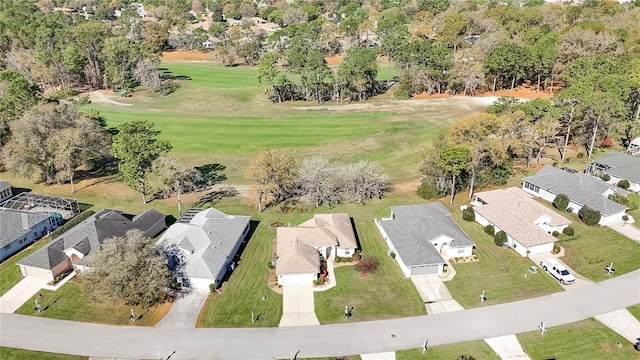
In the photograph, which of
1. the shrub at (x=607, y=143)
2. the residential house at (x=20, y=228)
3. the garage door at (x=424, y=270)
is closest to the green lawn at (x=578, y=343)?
the garage door at (x=424, y=270)

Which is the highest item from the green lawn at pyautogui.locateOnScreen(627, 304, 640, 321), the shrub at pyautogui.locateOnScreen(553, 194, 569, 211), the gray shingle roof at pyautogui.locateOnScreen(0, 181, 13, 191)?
the gray shingle roof at pyautogui.locateOnScreen(0, 181, 13, 191)

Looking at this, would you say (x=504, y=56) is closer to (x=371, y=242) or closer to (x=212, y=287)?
(x=371, y=242)

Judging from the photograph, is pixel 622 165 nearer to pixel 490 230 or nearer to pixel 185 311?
pixel 490 230

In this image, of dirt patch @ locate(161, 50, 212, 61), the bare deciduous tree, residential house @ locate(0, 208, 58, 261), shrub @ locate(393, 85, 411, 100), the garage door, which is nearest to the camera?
the bare deciduous tree

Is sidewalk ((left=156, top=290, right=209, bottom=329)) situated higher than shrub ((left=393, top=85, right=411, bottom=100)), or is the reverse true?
shrub ((left=393, top=85, right=411, bottom=100))

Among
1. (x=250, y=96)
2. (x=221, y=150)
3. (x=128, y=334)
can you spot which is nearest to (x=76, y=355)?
(x=128, y=334)

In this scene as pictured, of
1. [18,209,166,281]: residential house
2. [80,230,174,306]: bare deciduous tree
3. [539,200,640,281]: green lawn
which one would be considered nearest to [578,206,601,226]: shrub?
[539,200,640,281]: green lawn

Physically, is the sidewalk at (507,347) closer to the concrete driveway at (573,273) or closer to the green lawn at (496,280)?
the green lawn at (496,280)

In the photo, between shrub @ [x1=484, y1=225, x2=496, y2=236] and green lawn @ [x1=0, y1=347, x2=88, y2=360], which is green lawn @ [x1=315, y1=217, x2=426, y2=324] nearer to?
shrub @ [x1=484, y1=225, x2=496, y2=236]
